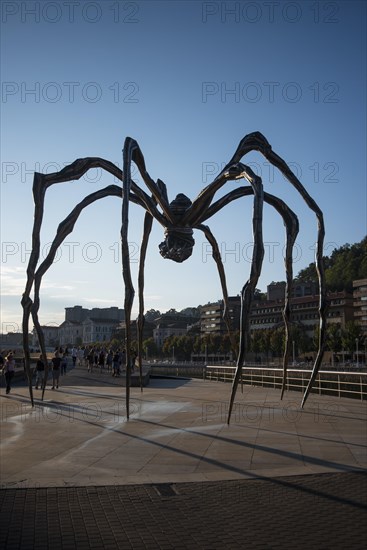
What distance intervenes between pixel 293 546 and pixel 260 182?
18.1 feet

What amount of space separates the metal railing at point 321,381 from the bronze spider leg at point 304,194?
4.31 meters

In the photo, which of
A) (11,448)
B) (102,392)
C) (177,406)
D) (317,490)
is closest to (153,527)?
(317,490)

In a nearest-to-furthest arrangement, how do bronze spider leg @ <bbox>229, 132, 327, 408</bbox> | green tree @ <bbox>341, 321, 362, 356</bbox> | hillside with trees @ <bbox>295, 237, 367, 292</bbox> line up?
bronze spider leg @ <bbox>229, 132, 327, 408</bbox> < green tree @ <bbox>341, 321, 362, 356</bbox> < hillside with trees @ <bbox>295, 237, 367, 292</bbox>

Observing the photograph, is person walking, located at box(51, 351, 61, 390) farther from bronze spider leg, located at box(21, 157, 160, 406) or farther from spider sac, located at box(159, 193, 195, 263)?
bronze spider leg, located at box(21, 157, 160, 406)

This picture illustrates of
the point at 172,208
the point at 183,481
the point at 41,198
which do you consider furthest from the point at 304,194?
the point at 183,481

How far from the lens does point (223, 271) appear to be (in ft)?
45.1

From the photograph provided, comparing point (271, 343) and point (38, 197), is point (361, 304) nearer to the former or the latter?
point (271, 343)

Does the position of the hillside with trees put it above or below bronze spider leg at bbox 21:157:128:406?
above

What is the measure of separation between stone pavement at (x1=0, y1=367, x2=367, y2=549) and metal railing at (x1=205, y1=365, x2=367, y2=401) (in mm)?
3600

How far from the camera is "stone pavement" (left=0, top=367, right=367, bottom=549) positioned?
5.60 m

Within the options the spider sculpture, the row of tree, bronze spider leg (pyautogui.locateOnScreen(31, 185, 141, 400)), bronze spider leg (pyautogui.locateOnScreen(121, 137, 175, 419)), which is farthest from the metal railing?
the row of tree

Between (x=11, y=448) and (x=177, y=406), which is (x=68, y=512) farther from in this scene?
(x=177, y=406)

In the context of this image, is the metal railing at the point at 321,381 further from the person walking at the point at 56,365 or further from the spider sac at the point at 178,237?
the person walking at the point at 56,365

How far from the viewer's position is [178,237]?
11.3 meters
